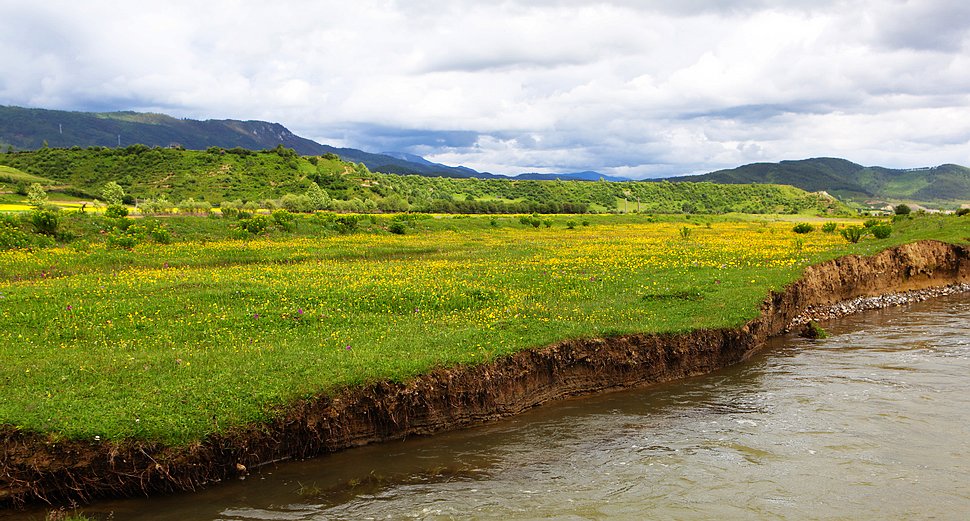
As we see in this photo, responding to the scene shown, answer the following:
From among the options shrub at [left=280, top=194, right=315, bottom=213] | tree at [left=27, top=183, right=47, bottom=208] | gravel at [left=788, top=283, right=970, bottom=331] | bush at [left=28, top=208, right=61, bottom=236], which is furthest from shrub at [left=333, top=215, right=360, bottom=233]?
shrub at [left=280, top=194, right=315, bottom=213]

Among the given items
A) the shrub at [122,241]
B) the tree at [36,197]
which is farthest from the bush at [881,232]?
the tree at [36,197]

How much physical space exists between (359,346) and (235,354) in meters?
3.02

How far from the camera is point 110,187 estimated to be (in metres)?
93.0

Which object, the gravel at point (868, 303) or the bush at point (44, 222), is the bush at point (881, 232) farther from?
the bush at point (44, 222)

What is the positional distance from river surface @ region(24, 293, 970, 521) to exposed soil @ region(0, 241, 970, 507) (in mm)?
385

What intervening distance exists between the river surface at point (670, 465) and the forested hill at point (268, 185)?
83693 millimetres

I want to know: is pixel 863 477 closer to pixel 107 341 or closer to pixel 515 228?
pixel 107 341

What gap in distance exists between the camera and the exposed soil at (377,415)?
34.8 feet

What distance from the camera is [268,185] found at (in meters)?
118

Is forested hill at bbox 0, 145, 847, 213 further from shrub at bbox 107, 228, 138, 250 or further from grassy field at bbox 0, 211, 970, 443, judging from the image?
grassy field at bbox 0, 211, 970, 443

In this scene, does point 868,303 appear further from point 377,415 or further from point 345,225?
point 345,225

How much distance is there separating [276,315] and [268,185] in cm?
10663

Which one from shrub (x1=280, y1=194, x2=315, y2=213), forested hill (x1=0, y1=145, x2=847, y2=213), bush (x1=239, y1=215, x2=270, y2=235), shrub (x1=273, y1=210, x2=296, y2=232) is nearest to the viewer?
bush (x1=239, y1=215, x2=270, y2=235)

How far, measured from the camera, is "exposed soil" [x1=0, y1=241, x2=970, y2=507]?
10602mm
